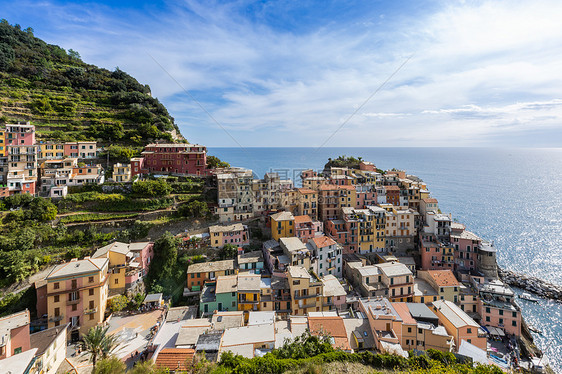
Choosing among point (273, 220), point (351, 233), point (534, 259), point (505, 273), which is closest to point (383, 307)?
point (351, 233)

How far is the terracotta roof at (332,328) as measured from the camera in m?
20.5

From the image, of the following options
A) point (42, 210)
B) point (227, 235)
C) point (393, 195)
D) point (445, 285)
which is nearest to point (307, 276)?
point (227, 235)

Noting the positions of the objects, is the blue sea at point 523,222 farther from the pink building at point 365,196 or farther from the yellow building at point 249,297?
the yellow building at point 249,297

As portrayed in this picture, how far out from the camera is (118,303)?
25.4 m

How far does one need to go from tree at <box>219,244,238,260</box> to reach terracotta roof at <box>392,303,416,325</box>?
19.2 metres

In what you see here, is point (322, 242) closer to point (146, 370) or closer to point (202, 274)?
point (202, 274)

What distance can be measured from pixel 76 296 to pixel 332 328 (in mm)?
22964

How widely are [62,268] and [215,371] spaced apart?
18.7 m

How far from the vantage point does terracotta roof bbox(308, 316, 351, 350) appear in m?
20.5

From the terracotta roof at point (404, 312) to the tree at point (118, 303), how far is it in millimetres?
27509

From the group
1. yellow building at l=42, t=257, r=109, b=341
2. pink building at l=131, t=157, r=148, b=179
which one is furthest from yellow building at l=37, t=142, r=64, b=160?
yellow building at l=42, t=257, r=109, b=341

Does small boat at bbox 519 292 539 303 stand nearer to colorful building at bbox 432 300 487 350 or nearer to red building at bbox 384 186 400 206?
colorful building at bbox 432 300 487 350

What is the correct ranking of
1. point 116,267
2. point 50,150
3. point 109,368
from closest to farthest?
point 109,368
point 116,267
point 50,150

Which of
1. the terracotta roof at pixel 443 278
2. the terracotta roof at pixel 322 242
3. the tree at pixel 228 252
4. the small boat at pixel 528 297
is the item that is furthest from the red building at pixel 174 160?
the small boat at pixel 528 297
